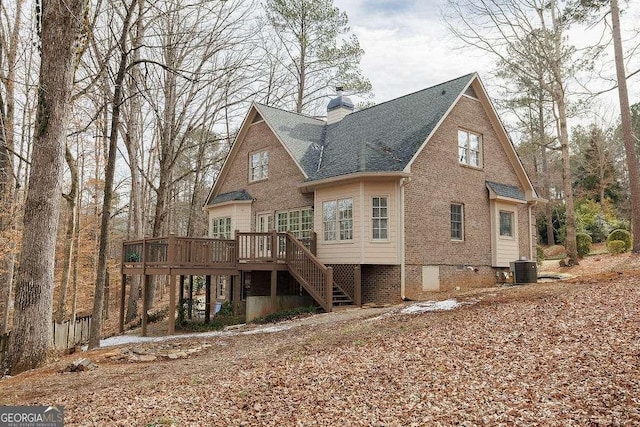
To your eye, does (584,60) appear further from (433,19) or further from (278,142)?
Answer: (278,142)

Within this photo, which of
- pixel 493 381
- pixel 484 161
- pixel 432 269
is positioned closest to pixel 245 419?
pixel 493 381

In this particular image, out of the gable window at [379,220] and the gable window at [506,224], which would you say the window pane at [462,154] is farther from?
the gable window at [379,220]

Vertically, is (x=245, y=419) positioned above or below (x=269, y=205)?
below

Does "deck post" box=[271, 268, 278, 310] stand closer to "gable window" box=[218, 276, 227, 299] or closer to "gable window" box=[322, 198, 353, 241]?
"gable window" box=[322, 198, 353, 241]

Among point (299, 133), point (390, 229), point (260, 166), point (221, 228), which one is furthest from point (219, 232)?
point (390, 229)

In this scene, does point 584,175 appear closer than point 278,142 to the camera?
No

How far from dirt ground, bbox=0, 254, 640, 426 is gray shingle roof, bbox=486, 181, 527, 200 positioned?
8.20m

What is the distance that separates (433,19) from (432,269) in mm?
10527

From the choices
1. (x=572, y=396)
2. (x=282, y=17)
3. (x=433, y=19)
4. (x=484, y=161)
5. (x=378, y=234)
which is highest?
(x=282, y=17)

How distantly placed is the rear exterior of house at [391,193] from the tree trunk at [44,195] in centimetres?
766

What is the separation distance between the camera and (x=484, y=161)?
18.5 metres

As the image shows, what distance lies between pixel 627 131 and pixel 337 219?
35.5 ft

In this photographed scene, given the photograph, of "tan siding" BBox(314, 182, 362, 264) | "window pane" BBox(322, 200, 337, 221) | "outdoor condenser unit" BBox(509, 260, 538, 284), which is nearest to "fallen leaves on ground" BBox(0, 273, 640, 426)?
"tan siding" BBox(314, 182, 362, 264)

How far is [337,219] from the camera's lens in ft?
53.5
